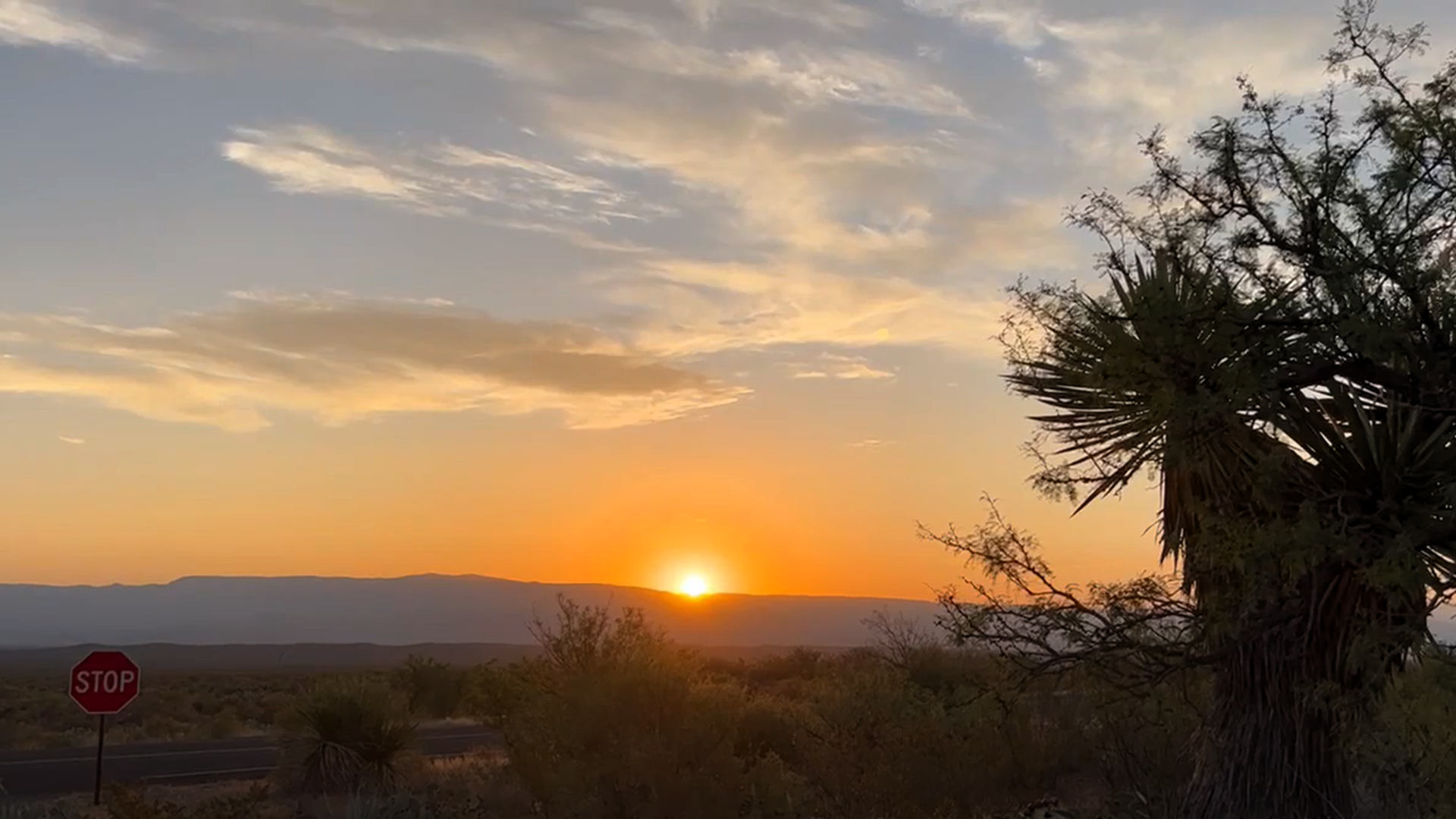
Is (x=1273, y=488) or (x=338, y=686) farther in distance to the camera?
(x=338, y=686)

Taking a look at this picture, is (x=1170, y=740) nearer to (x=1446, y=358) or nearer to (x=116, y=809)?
(x=1446, y=358)

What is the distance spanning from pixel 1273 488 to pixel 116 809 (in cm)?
970

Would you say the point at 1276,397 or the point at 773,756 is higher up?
the point at 1276,397

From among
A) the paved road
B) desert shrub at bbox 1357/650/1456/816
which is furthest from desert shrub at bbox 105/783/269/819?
desert shrub at bbox 1357/650/1456/816

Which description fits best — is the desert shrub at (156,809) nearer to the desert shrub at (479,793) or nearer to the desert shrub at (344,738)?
the desert shrub at (479,793)

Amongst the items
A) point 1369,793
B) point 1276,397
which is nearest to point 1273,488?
point 1276,397

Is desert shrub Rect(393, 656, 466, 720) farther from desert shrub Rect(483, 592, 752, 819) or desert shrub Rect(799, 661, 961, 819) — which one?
desert shrub Rect(799, 661, 961, 819)

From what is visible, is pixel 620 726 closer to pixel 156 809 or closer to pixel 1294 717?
pixel 156 809

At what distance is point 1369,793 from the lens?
1207 cm

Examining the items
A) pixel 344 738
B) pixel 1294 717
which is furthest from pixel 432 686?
pixel 1294 717

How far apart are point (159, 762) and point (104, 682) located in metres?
10.9

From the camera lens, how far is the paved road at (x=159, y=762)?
2094 cm

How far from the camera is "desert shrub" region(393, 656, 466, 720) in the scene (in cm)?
3569

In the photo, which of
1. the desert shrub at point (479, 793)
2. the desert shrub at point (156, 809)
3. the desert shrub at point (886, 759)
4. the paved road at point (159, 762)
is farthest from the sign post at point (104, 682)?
the desert shrub at point (886, 759)
